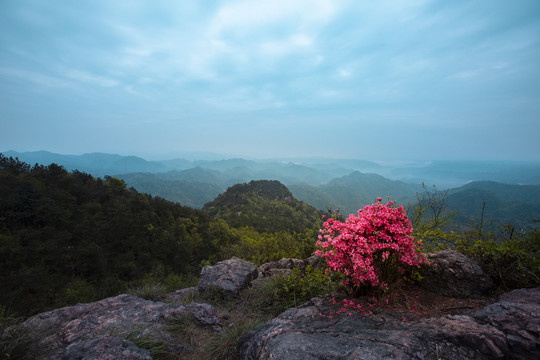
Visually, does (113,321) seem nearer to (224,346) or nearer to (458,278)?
(224,346)

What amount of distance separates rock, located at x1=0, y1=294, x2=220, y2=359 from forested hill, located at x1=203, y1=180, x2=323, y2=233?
119 ft

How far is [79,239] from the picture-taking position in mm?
18094

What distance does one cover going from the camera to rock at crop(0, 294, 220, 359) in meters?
4.00

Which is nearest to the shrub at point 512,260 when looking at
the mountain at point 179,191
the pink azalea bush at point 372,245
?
the pink azalea bush at point 372,245

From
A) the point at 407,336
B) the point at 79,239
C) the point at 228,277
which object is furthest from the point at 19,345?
the point at 79,239

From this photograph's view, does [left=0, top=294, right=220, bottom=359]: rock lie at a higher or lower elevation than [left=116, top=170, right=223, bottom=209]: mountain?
higher

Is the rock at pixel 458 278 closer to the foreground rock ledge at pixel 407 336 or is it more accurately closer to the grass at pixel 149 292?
the foreground rock ledge at pixel 407 336

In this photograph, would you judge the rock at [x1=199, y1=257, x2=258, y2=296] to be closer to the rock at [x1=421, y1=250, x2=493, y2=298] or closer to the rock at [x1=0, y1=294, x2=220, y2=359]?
the rock at [x1=0, y1=294, x2=220, y2=359]

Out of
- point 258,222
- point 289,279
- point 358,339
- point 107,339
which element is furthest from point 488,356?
point 258,222

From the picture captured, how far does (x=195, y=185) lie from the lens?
19638 centimetres

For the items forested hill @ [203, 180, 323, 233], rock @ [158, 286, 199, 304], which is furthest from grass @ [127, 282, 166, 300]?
forested hill @ [203, 180, 323, 233]

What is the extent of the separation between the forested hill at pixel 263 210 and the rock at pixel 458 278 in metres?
37.8

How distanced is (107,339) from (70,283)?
16266 mm

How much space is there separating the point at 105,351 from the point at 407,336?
4.02m
